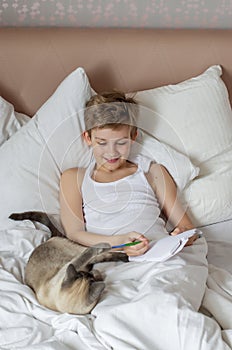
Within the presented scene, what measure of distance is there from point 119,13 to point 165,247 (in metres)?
1.01

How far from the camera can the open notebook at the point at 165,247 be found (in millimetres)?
1609

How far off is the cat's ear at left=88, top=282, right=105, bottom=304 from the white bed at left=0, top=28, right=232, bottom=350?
0.02 metres

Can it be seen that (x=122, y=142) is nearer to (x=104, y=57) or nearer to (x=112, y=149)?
(x=112, y=149)

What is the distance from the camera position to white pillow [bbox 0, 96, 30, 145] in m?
2.00

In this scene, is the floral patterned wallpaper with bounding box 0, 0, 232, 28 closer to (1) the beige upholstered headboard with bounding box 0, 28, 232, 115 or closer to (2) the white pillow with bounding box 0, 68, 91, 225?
(1) the beige upholstered headboard with bounding box 0, 28, 232, 115

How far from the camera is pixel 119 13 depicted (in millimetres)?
2281

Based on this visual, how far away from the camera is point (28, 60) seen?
211 centimetres

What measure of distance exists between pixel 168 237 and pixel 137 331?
325 millimetres

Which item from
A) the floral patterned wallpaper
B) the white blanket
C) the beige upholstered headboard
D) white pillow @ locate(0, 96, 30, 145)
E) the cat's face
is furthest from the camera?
the floral patterned wallpaper

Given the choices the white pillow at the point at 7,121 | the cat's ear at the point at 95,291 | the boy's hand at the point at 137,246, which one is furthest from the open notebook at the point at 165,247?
the white pillow at the point at 7,121

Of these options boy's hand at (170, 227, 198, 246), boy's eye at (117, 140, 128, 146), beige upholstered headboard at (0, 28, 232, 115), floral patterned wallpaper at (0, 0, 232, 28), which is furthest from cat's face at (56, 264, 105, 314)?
floral patterned wallpaper at (0, 0, 232, 28)

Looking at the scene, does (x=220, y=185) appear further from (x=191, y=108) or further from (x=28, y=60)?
(x=28, y=60)

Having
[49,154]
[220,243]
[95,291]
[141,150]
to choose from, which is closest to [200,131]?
[141,150]

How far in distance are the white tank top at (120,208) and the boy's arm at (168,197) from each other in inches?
→ 1.6
